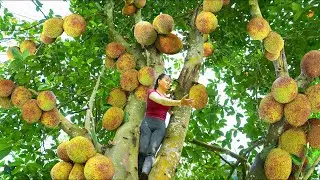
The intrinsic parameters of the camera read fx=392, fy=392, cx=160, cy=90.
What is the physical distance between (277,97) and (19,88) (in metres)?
1.90

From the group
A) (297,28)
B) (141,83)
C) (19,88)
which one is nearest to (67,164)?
(19,88)

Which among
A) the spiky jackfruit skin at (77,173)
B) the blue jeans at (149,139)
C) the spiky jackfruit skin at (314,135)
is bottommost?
the blue jeans at (149,139)

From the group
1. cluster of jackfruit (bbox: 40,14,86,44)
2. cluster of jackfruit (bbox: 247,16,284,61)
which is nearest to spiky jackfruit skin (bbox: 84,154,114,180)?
cluster of jackfruit (bbox: 247,16,284,61)

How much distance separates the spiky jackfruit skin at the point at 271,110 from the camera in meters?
2.68

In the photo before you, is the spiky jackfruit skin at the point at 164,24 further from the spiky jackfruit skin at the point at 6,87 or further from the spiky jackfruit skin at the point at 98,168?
the spiky jackfruit skin at the point at 98,168

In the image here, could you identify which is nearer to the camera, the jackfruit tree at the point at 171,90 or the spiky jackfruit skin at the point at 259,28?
the jackfruit tree at the point at 171,90

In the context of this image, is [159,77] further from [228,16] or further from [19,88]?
[228,16]

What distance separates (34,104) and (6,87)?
0.33m

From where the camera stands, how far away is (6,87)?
3051 millimetres

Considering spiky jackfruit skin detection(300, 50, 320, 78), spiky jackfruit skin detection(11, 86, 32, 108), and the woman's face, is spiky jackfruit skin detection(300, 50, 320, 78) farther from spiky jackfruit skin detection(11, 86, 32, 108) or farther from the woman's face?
spiky jackfruit skin detection(11, 86, 32, 108)

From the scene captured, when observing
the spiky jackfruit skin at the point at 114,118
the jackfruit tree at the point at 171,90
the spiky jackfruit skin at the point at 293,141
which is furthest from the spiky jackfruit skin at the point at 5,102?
the spiky jackfruit skin at the point at 293,141

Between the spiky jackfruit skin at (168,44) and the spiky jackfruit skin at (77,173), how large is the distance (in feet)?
4.86

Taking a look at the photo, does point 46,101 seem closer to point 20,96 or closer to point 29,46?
point 20,96

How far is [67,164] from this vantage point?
251 cm
